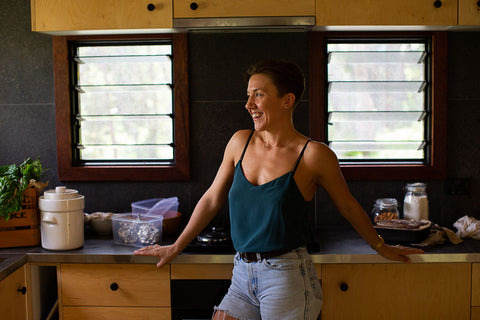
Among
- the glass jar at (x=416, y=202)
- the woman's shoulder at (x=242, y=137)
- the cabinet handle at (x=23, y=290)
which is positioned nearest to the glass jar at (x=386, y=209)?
the glass jar at (x=416, y=202)

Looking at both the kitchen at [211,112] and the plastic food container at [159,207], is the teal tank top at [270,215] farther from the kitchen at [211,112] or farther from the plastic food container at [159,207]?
the kitchen at [211,112]

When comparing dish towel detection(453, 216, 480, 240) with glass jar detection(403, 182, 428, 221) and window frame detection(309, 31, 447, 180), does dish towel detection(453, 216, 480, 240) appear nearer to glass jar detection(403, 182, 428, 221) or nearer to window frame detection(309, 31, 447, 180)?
glass jar detection(403, 182, 428, 221)

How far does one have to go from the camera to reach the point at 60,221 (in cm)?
210

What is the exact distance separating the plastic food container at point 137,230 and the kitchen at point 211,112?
432 millimetres

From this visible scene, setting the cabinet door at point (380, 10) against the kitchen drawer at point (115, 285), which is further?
the cabinet door at point (380, 10)

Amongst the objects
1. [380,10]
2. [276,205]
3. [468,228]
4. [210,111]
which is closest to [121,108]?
[210,111]

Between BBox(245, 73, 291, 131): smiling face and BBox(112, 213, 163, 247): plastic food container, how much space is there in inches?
28.8

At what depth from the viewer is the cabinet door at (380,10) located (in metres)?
2.19

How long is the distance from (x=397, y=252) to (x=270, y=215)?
64 cm

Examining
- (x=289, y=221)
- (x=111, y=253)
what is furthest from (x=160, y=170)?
(x=289, y=221)

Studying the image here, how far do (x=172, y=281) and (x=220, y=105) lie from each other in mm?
979

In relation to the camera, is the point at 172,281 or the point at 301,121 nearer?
the point at 172,281

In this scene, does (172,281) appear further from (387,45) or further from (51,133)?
(387,45)

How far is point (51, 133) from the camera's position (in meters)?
2.60
